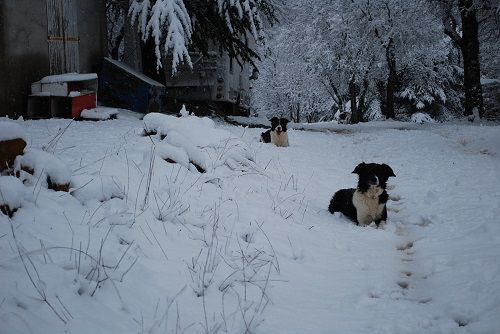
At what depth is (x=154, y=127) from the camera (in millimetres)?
6449

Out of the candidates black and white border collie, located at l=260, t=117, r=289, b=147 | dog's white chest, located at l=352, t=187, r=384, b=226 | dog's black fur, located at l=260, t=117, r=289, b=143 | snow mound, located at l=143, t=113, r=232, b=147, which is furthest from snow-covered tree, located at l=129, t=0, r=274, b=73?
dog's white chest, located at l=352, t=187, r=384, b=226

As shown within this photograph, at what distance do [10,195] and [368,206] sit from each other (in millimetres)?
4080

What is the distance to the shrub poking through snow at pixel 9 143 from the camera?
10.7ft

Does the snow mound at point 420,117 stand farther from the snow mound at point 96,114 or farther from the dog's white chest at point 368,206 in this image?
the dog's white chest at point 368,206

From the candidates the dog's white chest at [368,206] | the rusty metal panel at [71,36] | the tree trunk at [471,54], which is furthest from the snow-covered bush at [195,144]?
the tree trunk at [471,54]

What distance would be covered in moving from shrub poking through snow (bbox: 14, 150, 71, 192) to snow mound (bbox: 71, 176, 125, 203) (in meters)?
0.11

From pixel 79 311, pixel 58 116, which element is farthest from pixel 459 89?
pixel 79 311

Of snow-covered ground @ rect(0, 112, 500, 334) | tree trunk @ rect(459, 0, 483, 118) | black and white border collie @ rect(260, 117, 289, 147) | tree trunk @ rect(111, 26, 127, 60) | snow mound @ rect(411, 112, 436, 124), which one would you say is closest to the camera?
snow-covered ground @ rect(0, 112, 500, 334)

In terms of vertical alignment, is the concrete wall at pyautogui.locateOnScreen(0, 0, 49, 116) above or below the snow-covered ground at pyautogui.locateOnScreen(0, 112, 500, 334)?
above

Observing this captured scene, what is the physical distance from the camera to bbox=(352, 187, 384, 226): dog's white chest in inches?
208

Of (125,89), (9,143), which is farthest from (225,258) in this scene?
(125,89)

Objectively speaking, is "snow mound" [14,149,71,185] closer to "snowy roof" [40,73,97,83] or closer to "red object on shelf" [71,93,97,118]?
"red object on shelf" [71,93,97,118]

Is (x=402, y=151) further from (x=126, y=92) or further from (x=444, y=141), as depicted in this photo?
(x=126, y=92)

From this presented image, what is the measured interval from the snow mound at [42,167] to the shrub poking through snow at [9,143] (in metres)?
0.05
